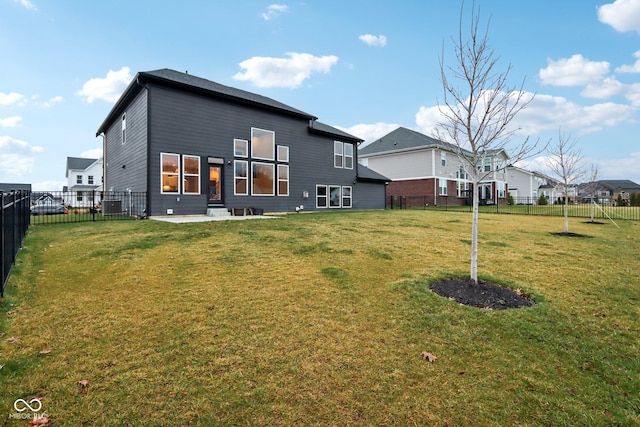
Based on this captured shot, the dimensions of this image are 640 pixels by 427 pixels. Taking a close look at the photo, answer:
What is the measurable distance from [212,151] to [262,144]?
307 centimetres

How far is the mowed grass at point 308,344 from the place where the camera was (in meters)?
2.17

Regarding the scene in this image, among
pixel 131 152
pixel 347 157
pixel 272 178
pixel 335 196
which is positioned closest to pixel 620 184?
pixel 347 157

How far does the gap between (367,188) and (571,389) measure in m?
21.4

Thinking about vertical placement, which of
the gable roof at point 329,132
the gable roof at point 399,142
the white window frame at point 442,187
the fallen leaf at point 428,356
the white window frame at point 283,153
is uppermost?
the gable roof at point 399,142

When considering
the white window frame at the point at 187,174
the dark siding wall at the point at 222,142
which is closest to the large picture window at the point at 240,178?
the dark siding wall at the point at 222,142

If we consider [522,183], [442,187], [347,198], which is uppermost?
[522,183]

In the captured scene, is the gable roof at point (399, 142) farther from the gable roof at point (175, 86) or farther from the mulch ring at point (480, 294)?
the mulch ring at point (480, 294)

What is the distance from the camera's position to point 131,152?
15.0 metres

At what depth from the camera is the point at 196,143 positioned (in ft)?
46.5

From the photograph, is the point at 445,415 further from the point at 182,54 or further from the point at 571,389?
the point at 182,54

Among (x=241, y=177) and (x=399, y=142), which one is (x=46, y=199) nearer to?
(x=241, y=177)

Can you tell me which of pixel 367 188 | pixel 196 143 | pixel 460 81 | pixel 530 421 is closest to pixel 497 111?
pixel 460 81

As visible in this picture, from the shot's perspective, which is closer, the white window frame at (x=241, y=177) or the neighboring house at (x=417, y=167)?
the white window frame at (x=241, y=177)

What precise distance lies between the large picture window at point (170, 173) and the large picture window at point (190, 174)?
0.27m
